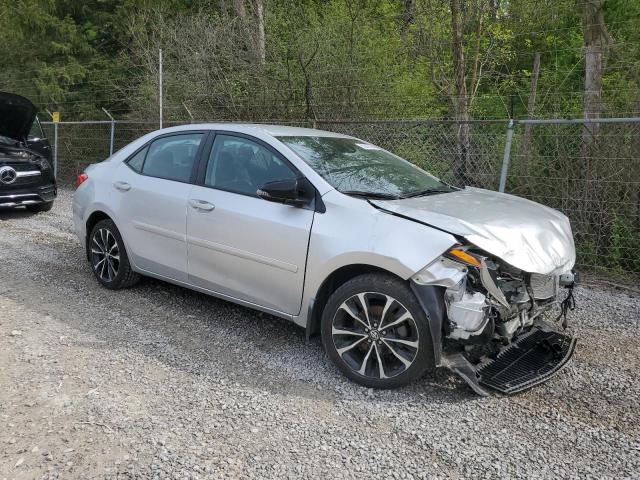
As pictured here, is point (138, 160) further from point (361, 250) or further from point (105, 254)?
point (361, 250)

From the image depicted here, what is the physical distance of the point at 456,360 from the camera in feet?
10.9

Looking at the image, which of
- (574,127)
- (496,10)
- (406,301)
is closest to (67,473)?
(406,301)

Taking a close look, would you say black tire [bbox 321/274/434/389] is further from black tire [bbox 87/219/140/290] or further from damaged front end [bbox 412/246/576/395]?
black tire [bbox 87/219/140/290]

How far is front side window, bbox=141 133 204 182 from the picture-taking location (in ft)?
15.3

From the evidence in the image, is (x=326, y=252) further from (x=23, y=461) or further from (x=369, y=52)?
(x=369, y=52)

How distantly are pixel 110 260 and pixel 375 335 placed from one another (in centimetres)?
302

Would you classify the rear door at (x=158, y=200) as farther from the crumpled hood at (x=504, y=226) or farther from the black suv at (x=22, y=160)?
the black suv at (x=22, y=160)

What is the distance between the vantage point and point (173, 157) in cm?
484

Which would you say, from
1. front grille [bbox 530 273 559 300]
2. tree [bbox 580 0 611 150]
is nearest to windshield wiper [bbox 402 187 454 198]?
front grille [bbox 530 273 559 300]

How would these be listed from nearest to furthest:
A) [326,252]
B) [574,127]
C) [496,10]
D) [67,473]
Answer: [67,473]
[326,252]
[574,127]
[496,10]

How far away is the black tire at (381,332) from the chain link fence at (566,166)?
3.58m

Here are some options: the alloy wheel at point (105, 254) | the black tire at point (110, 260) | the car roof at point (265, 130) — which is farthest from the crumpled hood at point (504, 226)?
the alloy wheel at point (105, 254)

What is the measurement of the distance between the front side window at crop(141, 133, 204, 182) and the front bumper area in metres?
4.58

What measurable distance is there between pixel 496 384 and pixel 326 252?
134 centimetres
